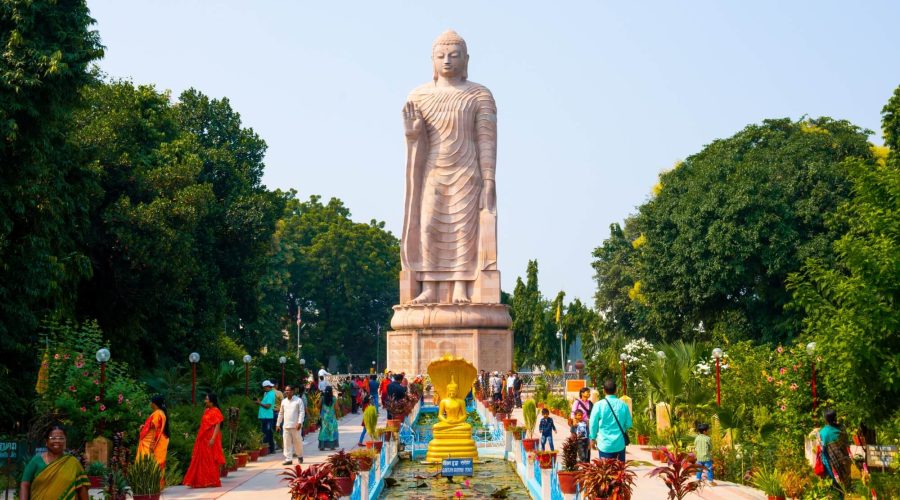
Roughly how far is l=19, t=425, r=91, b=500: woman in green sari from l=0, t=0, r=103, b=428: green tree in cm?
922

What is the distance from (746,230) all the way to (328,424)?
52.5 ft

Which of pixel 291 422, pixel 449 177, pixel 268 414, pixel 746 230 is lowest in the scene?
pixel 291 422

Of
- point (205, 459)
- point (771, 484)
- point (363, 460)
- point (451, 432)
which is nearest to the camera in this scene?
point (363, 460)

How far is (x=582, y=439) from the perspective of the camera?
12.8 m

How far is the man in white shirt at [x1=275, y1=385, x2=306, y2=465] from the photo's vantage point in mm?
15664

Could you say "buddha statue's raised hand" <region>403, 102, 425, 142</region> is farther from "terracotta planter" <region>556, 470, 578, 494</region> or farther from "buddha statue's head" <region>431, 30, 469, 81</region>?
"terracotta planter" <region>556, 470, 578, 494</region>

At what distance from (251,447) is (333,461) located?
6762 millimetres

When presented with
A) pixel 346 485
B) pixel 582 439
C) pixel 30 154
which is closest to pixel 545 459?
pixel 582 439

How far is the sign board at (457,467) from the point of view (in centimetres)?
1312

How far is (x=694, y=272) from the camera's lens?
32.1 metres

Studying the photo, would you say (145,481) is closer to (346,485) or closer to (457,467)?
(346,485)

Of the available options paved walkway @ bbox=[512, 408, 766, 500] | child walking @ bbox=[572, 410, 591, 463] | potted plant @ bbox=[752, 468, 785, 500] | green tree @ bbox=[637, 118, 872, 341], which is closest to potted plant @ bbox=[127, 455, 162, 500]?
child walking @ bbox=[572, 410, 591, 463]

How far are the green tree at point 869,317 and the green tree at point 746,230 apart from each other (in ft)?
57.6

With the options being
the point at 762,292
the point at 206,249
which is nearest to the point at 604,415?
the point at 206,249
